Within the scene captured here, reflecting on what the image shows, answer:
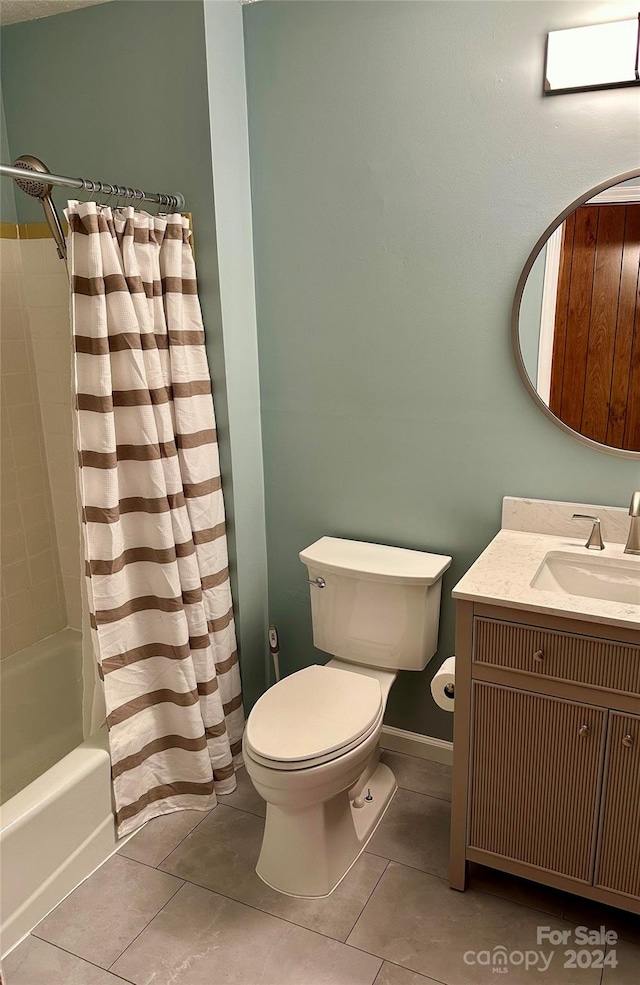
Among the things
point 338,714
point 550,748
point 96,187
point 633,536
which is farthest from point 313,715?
point 96,187

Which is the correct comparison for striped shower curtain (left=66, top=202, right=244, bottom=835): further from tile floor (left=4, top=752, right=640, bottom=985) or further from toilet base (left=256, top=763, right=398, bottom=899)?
toilet base (left=256, top=763, right=398, bottom=899)

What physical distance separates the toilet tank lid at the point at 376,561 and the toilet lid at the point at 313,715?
31 cm

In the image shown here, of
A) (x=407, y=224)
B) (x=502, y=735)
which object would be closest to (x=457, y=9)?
(x=407, y=224)

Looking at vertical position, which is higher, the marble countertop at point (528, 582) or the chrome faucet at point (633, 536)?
the chrome faucet at point (633, 536)

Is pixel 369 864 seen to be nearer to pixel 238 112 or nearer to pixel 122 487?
pixel 122 487

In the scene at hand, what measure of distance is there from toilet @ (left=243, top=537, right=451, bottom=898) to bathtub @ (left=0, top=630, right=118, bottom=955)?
18.5 inches

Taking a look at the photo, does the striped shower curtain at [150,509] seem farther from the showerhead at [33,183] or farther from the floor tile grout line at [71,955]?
the floor tile grout line at [71,955]

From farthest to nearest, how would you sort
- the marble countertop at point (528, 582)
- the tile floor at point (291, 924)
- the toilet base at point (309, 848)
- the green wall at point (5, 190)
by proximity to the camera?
the green wall at point (5, 190) → the toilet base at point (309, 848) → the tile floor at point (291, 924) → the marble countertop at point (528, 582)

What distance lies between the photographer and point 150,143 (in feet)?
7.31

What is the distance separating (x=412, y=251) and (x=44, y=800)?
6.02ft

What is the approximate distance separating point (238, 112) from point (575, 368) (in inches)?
50.6

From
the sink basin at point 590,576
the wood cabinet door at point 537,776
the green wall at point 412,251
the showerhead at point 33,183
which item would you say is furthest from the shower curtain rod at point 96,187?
the wood cabinet door at point 537,776

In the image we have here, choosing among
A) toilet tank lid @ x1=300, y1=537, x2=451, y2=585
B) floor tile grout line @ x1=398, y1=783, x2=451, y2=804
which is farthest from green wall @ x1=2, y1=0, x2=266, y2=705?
floor tile grout line @ x1=398, y1=783, x2=451, y2=804

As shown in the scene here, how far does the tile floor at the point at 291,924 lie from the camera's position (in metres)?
1.77
